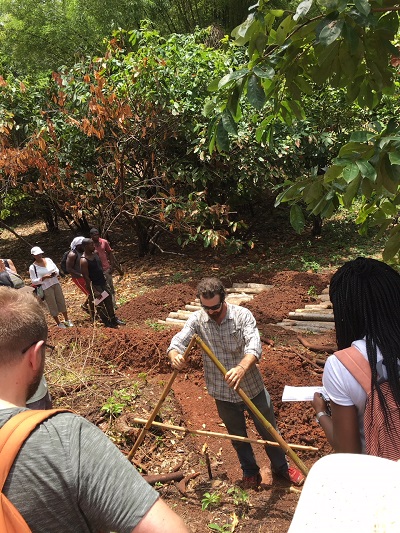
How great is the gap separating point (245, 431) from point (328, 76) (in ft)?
9.26

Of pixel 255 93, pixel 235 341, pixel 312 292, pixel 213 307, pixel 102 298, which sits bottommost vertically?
pixel 312 292

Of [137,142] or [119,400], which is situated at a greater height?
[137,142]

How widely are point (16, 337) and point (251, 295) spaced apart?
25.5 feet

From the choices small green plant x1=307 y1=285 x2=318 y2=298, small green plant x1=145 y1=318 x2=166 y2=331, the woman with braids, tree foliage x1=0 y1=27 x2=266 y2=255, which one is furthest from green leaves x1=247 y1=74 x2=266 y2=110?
tree foliage x1=0 y1=27 x2=266 y2=255

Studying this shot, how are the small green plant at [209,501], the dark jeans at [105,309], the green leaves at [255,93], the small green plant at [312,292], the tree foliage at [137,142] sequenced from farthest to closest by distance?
the tree foliage at [137,142], the small green plant at [312,292], the dark jeans at [105,309], the small green plant at [209,501], the green leaves at [255,93]

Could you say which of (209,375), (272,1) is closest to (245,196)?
(209,375)

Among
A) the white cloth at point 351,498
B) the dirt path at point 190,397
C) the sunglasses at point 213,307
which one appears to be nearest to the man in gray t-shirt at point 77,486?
the white cloth at point 351,498

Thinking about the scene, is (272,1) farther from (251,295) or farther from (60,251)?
(60,251)

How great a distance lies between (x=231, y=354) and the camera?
3.84 m

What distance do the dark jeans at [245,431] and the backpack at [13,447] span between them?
2785mm

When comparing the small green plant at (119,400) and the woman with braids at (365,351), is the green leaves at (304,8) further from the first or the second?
the small green plant at (119,400)

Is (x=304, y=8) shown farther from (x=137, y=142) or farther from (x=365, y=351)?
(x=137, y=142)

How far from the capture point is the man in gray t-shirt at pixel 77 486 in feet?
4.10

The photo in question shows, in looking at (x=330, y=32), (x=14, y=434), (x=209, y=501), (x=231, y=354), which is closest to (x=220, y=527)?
(x=209, y=501)
